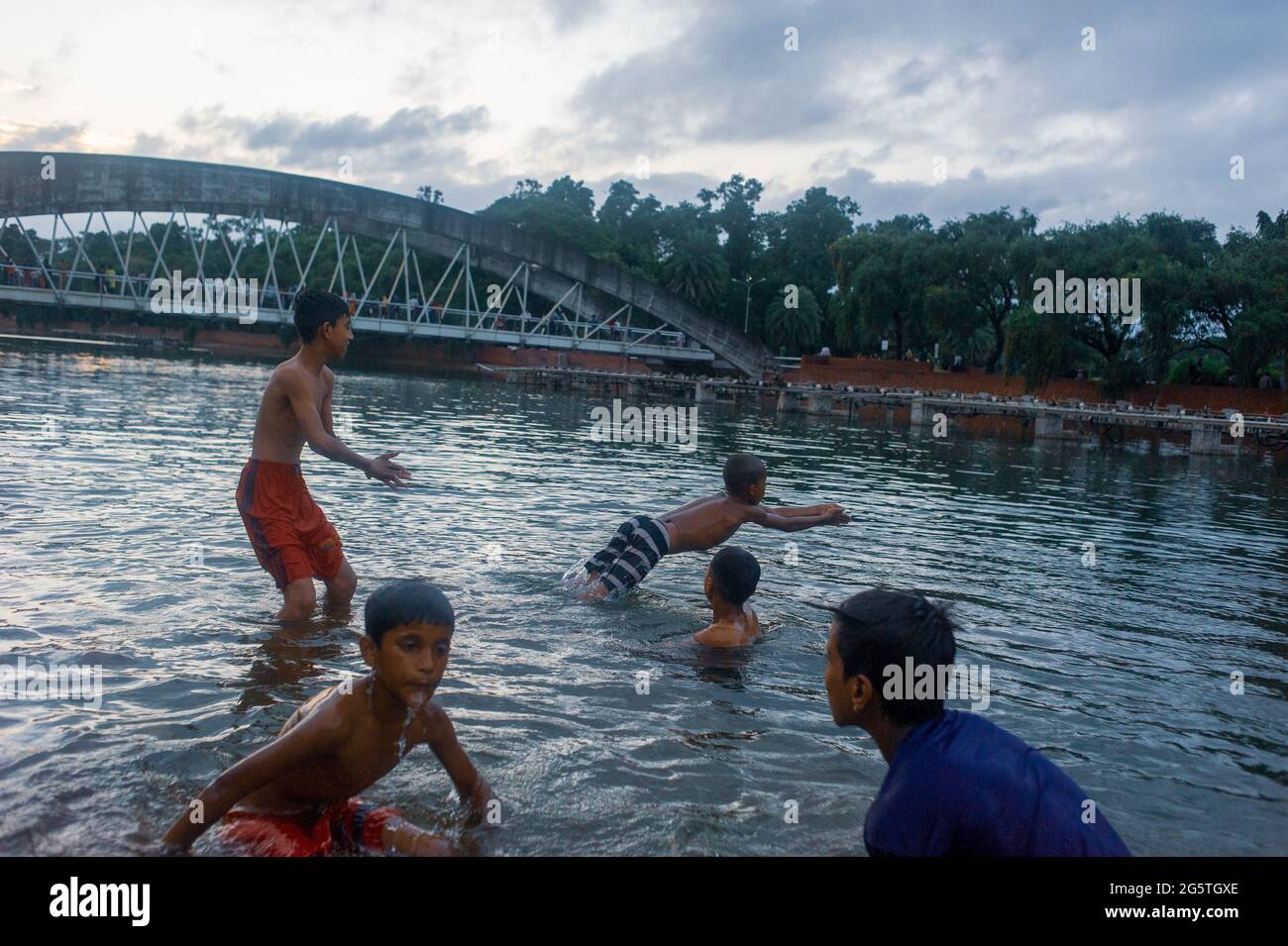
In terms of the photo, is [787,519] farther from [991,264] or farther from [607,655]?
[991,264]

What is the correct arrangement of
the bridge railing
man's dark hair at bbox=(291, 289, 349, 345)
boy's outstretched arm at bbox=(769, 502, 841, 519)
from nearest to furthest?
man's dark hair at bbox=(291, 289, 349, 345) → boy's outstretched arm at bbox=(769, 502, 841, 519) → the bridge railing

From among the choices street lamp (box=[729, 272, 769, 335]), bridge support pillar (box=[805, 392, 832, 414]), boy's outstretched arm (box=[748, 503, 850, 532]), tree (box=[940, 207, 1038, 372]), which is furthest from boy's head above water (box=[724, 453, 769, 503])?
street lamp (box=[729, 272, 769, 335])

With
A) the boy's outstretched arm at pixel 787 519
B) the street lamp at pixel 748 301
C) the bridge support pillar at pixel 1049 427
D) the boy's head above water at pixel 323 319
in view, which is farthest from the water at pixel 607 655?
the street lamp at pixel 748 301

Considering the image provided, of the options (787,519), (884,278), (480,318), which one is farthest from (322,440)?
(480,318)

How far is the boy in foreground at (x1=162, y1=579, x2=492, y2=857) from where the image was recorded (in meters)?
3.56

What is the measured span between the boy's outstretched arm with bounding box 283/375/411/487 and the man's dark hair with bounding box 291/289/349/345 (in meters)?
0.30

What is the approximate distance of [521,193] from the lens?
112m

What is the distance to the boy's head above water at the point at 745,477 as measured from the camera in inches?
310

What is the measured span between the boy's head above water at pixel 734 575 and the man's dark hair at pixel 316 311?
2.81 metres

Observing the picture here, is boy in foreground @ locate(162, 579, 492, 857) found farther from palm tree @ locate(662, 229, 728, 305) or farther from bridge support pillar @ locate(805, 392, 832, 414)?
palm tree @ locate(662, 229, 728, 305)
